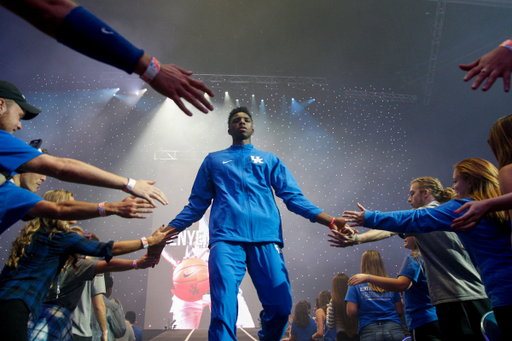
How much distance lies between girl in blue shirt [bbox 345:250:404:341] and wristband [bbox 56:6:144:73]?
2.93m

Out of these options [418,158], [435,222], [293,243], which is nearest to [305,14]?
Answer: [418,158]

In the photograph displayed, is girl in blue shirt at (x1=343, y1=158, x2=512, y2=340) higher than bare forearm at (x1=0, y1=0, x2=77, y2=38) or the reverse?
the reverse

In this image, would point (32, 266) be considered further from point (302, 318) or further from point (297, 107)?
point (297, 107)

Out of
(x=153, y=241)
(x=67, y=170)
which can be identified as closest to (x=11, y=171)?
(x=67, y=170)

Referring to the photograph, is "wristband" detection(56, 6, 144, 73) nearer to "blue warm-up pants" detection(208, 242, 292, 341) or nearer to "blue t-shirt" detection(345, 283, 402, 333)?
"blue warm-up pants" detection(208, 242, 292, 341)

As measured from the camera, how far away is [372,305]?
3223mm

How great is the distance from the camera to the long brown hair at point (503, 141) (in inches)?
63.0

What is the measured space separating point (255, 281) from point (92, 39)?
1852mm

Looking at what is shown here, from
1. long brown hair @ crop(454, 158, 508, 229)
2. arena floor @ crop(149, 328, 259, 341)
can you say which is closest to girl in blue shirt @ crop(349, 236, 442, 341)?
long brown hair @ crop(454, 158, 508, 229)

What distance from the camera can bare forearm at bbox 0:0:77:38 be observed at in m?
0.92

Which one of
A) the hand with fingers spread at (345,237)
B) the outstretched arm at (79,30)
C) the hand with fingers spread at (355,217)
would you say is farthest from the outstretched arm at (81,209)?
the hand with fingers spread at (345,237)

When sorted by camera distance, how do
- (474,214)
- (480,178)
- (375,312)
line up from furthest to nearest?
(375,312)
(480,178)
(474,214)

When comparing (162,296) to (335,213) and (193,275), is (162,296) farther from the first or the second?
(335,213)

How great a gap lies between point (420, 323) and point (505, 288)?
1.21 metres
